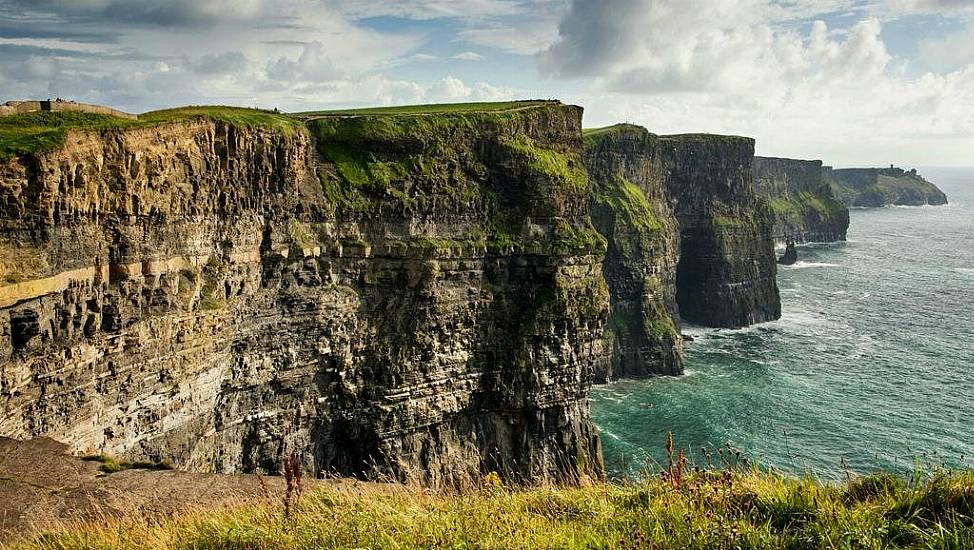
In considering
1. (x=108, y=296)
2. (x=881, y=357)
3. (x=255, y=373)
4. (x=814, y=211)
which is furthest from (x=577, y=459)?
(x=814, y=211)

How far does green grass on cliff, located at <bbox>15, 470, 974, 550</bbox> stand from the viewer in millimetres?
8234

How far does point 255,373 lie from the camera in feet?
109

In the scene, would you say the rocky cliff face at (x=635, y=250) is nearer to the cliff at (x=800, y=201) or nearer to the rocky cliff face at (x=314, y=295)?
the rocky cliff face at (x=314, y=295)

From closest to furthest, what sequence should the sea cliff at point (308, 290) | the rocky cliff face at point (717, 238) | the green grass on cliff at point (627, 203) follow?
the sea cliff at point (308, 290) → the green grass on cliff at point (627, 203) → the rocky cliff face at point (717, 238)

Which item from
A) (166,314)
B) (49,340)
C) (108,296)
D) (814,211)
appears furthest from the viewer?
(814,211)

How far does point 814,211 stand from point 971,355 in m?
108

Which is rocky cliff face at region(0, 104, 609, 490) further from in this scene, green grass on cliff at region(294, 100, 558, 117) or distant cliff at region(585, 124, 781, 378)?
distant cliff at region(585, 124, 781, 378)

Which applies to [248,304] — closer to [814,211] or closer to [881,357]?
[881,357]

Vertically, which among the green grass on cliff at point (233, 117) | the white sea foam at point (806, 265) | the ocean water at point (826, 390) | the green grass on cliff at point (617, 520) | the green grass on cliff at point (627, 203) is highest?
the green grass on cliff at point (233, 117)

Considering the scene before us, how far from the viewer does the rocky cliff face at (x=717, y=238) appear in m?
92.9

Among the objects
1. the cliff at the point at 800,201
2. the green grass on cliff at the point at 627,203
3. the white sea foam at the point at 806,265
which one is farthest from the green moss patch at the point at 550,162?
the cliff at the point at 800,201

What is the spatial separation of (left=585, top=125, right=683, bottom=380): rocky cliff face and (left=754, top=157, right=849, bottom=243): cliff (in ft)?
293

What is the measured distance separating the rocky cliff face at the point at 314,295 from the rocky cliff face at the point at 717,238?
52.5 meters

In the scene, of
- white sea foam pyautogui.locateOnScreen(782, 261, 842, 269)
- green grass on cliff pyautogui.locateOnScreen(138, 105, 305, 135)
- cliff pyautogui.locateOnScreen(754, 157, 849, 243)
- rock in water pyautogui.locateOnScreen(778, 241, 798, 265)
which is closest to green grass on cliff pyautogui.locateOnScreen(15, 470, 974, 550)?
green grass on cliff pyautogui.locateOnScreen(138, 105, 305, 135)
